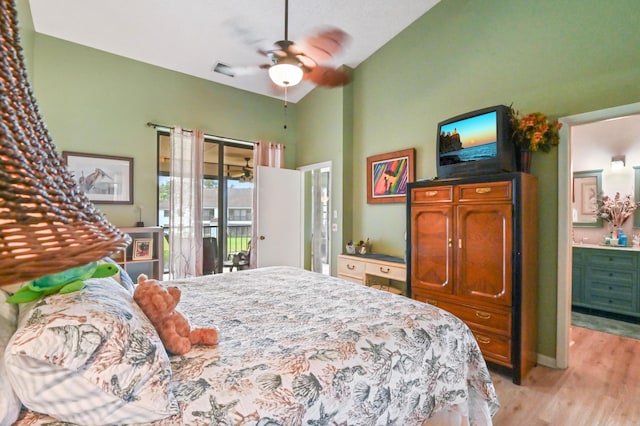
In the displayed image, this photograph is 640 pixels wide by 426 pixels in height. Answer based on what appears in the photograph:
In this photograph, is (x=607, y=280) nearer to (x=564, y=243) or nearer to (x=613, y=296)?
(x=613, y=296)

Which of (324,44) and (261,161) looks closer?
(324,44)

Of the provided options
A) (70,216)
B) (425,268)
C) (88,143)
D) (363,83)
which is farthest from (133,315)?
(363,83)

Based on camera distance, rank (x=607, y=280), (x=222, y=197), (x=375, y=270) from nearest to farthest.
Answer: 1. (x=375, y=270)
2. (x=607, y=280)
3. (x=222, y=197)

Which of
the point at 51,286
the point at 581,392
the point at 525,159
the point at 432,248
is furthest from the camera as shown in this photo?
the point at 432,248

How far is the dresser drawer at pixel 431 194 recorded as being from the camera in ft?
8.83

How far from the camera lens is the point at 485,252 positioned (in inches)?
97.5

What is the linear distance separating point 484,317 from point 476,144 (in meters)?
1.45

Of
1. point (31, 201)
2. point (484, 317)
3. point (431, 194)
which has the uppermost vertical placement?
point (431, 194)

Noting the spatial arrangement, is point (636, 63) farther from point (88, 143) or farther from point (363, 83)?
point (88, 143)

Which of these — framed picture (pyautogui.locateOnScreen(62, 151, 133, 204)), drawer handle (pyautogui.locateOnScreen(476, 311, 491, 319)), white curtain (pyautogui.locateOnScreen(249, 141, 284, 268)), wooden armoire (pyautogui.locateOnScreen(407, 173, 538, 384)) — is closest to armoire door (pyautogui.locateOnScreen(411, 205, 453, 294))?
wooden armoire (pyautogui.locateOnScreen(407, 173, 538, 384))

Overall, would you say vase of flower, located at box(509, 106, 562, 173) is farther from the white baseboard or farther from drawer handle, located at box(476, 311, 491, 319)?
the white baseboard

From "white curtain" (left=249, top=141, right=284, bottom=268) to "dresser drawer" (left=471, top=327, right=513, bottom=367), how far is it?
2927mm

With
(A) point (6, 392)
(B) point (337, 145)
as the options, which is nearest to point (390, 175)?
(B) point (337, 145)

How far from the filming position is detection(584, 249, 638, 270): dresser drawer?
11.4 feet
